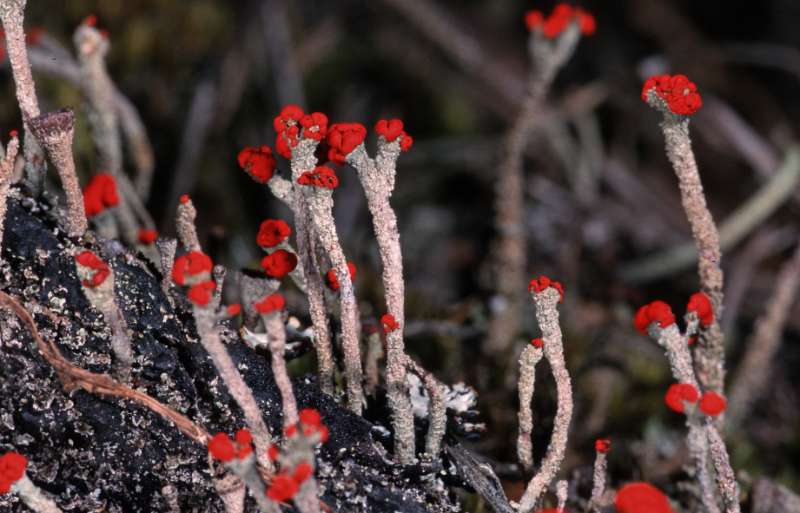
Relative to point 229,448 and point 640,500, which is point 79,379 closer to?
point 229,448

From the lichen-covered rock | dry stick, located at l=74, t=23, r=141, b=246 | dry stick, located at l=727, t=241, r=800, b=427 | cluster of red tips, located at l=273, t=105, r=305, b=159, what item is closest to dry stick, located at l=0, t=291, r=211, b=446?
the lichen-covered rock

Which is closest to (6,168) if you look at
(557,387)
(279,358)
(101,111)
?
(279,358)

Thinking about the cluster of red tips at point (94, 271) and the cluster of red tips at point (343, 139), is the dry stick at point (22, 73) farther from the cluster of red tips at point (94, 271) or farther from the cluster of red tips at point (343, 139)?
the cluster of red tips at point (343, 139)

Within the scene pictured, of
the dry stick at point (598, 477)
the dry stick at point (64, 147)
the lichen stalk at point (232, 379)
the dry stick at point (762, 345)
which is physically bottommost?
the lichen stalk at point (232, 379)

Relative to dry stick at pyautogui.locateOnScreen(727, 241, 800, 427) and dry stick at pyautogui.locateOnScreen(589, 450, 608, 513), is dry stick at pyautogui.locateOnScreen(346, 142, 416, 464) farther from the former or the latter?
dry stick at pyautogui.locateOnScreen(727, 241, 800, 427)

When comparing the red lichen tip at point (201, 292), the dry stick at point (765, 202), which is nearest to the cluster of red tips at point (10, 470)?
the red lichen tip at point (201, 292)
